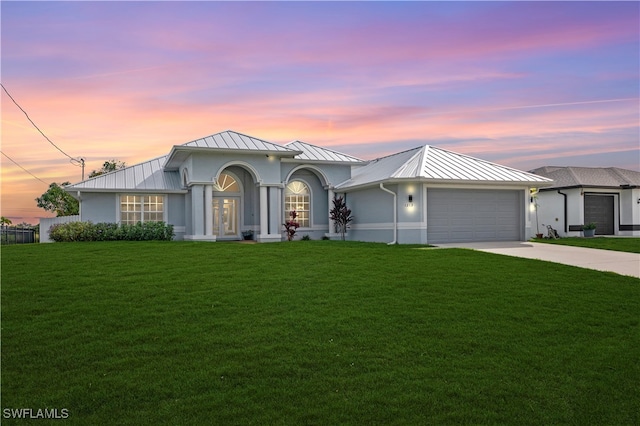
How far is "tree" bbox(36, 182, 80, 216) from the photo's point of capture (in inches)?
2016

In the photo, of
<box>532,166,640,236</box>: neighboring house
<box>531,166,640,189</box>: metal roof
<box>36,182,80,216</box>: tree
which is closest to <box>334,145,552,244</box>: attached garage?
<box>532,166,640,236</box>: neighboring house

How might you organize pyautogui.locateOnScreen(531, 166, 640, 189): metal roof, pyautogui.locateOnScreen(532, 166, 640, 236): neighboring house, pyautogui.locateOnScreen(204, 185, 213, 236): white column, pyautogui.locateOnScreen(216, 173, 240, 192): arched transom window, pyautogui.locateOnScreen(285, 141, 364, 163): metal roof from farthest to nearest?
1. pyautogui.locateOnScreen(531, 166, 640, 189): metal roof
2. pyautogui.locateOnScreen(532, 166, 640, 236): neighboring house
3. pyautogui.locateOnScreen(285, 141, 364, 163): metal roof
4. pyautogui.locateOnScreen(216, 173, 240, 192): arched transom window
5. pyautogui.locateOnScreen(204, 185, 213, 236): white column

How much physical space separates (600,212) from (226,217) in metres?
21.0

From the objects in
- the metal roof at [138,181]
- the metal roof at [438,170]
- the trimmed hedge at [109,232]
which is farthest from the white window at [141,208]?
the metal roof at [438,170]

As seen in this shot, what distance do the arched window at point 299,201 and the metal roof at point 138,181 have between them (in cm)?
481

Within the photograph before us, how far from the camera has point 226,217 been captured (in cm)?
2436

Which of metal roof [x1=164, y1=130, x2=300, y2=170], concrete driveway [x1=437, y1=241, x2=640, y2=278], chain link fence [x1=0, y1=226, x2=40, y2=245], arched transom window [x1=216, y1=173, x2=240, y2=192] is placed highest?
metal roof [x1=164, y1=130, x2=300, y2=170]

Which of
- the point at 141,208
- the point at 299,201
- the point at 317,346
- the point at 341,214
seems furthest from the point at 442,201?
the point at 317,346

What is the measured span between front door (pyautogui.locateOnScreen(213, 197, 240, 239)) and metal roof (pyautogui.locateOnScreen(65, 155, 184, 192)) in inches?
76.5

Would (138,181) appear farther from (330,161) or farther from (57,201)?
(57,201)

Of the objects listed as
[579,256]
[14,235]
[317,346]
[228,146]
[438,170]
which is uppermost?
[228,146]

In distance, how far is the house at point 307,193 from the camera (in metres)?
20.8

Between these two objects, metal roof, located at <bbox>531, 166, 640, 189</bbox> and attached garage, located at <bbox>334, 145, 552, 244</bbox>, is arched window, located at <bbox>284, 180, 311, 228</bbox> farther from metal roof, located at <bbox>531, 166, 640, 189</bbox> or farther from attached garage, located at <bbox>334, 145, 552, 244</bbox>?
metal roof, located at <bbox>531, 166, 640, 189</bbox>

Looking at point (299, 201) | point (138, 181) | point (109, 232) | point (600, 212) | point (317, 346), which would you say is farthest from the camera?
point (600, 212)
